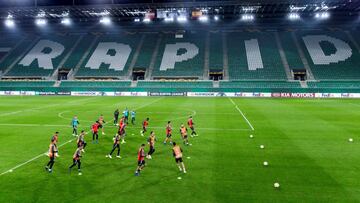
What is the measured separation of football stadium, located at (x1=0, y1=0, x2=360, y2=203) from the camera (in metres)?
14.7

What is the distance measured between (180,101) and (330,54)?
41.9 meters

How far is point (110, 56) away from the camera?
80125mm

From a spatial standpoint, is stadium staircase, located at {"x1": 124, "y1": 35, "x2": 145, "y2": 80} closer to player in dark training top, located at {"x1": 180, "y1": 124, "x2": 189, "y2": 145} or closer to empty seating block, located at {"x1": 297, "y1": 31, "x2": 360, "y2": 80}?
empty seating block, located at {"x1": 297, "y1": 31, "x2": 360, "y2": 80}

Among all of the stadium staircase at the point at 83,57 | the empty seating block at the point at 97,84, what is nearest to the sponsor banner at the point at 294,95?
the empty seating block at the point at 97,84

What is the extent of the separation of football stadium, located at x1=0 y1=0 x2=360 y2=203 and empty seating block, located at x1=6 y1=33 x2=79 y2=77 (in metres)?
0.43

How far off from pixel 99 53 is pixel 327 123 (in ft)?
208

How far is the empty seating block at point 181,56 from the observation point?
242 feet

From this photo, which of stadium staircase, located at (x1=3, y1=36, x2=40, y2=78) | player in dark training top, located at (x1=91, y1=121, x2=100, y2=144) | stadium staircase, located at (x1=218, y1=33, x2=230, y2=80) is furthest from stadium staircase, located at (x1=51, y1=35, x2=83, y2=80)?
player in dark training top, located at (x1=91, y1=121, x2=100, y2=144)

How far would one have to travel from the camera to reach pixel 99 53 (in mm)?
81375

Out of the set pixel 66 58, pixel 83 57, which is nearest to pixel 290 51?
pixel 83 57

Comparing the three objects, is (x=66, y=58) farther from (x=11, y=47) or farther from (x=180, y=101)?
(x=180, y=101)

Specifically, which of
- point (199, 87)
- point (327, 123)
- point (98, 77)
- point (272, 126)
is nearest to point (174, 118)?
point (272, 126)

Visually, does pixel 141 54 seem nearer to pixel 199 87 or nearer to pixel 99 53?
pixel 99 53

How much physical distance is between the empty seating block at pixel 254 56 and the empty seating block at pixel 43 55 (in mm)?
42754
